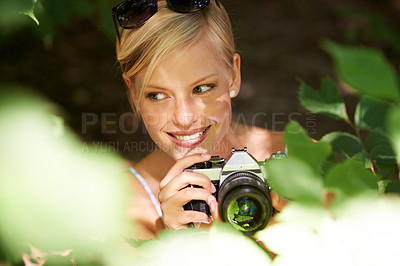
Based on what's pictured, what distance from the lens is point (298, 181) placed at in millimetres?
361

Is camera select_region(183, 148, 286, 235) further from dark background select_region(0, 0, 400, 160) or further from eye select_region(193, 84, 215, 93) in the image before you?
dark background select_region(0, 0, 400, 160)

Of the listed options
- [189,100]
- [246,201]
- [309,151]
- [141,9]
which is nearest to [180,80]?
[189,100]

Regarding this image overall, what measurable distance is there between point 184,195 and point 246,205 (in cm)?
14

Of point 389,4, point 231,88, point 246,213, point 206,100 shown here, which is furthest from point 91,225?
point 389,4

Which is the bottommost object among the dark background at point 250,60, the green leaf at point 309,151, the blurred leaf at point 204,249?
the dark background at point 250,60

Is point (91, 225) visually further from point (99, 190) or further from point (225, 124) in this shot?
point (225, 124)

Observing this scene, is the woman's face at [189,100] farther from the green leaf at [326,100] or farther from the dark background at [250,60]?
the dark background at [250,60]

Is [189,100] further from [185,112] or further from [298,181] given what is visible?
[298,181]

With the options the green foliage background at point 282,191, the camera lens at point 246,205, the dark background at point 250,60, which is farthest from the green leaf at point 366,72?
the dark background at point 250,60

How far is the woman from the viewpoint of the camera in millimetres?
849

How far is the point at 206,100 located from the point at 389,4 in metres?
3.48

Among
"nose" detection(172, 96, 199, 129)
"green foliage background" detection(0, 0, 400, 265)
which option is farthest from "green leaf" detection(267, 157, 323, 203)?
"nose" detection(172, 96, 199, 129)

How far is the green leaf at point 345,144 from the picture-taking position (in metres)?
0.61

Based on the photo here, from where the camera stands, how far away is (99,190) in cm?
Result: 68
